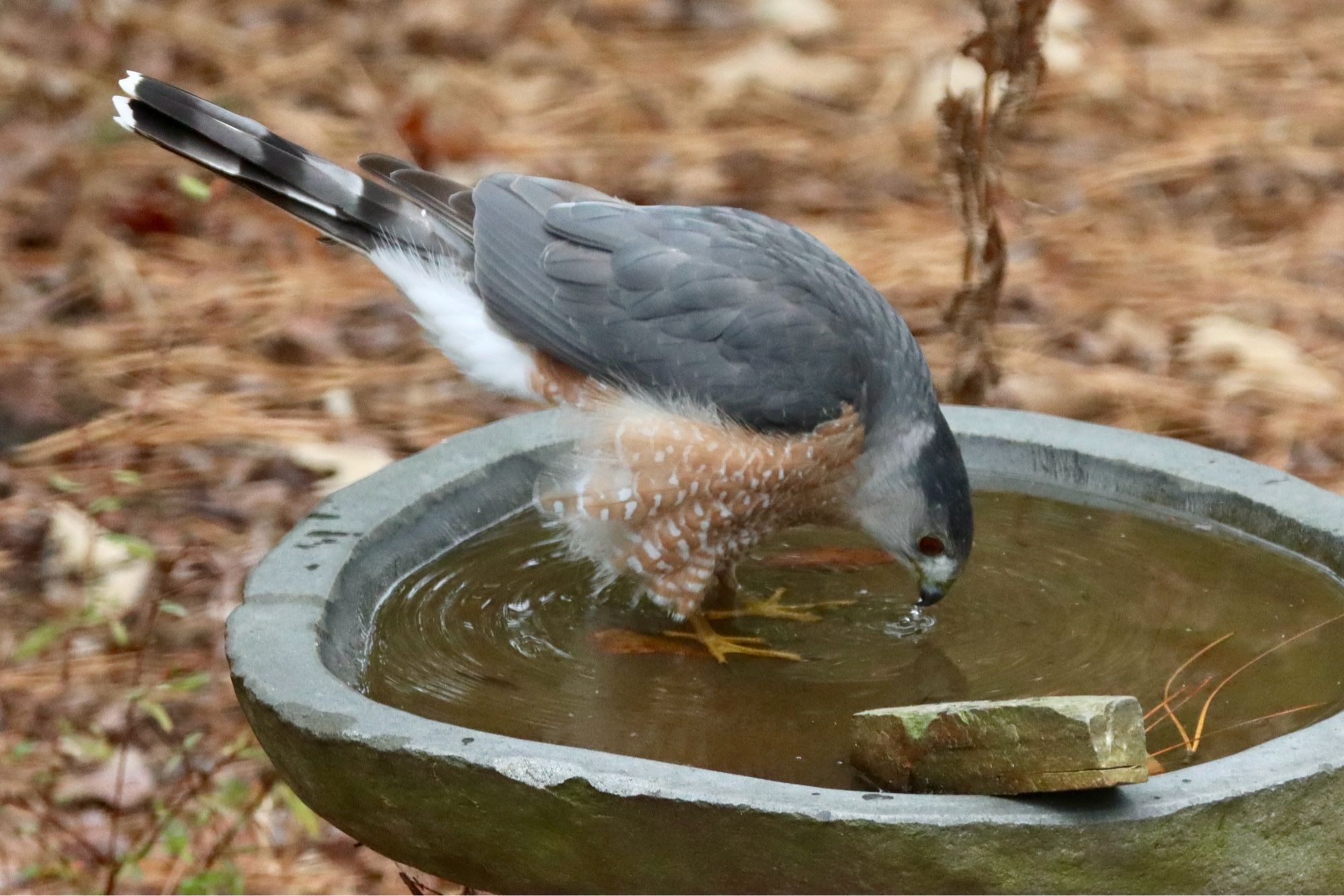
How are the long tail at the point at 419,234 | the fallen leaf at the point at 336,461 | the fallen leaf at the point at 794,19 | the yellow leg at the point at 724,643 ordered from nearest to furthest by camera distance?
1. the yellow leg at the point at 724,643
2. the long tail at the point at 419,234
3. the fallen leaf at the point at 336,461
4. the fallen leaf at the point at 794,19

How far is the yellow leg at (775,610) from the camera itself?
353 cm

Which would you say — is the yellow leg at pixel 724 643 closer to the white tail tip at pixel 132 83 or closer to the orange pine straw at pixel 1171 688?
the orange pine straw at pixel 1171 688

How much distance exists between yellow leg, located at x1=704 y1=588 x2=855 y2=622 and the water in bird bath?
1.0 inches

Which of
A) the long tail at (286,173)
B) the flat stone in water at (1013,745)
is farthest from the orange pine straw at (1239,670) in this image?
the long tail at (286,173)

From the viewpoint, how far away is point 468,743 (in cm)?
243

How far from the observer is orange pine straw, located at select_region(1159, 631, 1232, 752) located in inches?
112

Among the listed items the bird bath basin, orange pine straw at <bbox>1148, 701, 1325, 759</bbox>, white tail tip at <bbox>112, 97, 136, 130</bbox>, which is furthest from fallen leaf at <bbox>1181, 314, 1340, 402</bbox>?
white tail tip at <bbox>112, 97, 136, 130</bbox>

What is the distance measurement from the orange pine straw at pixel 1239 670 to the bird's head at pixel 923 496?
61 cm

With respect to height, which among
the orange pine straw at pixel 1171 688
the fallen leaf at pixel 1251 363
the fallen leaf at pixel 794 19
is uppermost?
the fallen leaf at pixel 794 19

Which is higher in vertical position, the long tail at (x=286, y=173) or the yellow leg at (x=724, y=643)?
the long tail at (x=286, y=173)

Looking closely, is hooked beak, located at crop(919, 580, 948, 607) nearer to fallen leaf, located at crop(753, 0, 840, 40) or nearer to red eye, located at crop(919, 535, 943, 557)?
red eye, located at crop(919, 535, 943, 557)

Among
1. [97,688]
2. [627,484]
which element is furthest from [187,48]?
[627,484]

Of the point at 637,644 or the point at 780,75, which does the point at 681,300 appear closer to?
the point at 637,644

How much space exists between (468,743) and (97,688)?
232 centimetres
